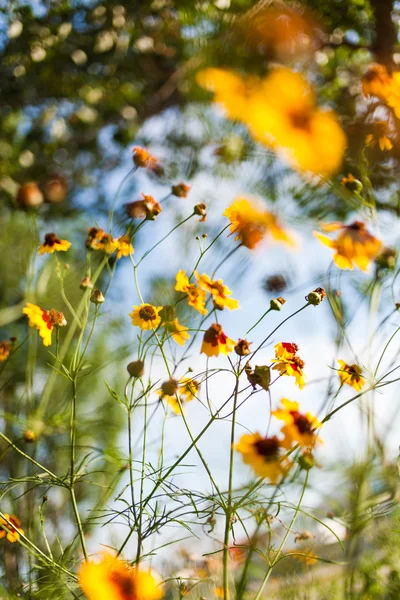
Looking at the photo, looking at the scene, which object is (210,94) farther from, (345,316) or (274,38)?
(345,316)

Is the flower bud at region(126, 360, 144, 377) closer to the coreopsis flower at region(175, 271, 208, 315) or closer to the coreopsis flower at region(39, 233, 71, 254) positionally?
the coreopsis flower at region(175, 271, 208, 315)

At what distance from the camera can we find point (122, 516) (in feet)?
1.40

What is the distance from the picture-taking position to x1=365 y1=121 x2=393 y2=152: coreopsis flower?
1.52 ft

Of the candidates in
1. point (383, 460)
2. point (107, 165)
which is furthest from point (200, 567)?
point (107, 165)

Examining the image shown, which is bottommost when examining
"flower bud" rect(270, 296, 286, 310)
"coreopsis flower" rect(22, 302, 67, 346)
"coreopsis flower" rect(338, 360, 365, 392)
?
"coreopsis flower" rect(338, 360, 365, 392)

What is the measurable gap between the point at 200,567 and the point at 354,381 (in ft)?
0.73

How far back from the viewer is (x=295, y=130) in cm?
46

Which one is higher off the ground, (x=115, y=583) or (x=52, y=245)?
(x=52, y=245)

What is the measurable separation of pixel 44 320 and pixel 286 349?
8.4 inches

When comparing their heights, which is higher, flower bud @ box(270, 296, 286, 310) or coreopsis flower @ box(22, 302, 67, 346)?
coreopsis flower @ box(22, 302, 67, 346)

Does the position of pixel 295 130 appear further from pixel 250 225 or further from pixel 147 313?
pixel 147 313

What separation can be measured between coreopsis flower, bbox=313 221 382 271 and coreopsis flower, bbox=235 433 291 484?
0.15 meters

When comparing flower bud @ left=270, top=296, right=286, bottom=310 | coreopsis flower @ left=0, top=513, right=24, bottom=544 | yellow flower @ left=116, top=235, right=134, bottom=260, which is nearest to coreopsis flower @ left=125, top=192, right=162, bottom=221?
yellow flower @ left=116, top=235, right=134, bottom=260

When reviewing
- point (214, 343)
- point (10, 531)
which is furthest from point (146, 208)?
point (10, 531)
